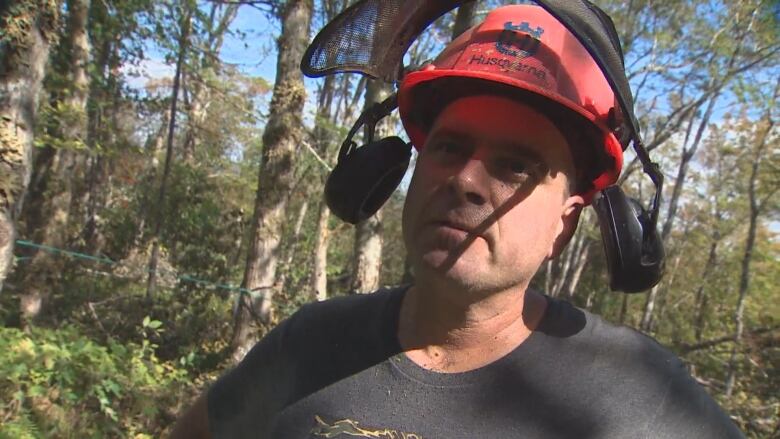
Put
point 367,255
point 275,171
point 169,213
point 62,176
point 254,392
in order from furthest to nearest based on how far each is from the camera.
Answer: point 169,213 < point 62,176 < point 367,255 < point 275,171 < point 254,392

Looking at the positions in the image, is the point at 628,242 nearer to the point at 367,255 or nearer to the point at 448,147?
the point at 448,147

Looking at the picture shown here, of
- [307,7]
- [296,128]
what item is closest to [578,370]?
[296,128]

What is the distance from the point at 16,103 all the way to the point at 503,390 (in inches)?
103

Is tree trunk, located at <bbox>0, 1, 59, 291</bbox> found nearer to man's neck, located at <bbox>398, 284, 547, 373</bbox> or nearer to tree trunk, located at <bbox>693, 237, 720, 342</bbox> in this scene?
man's neck, located at <bbox>398, 284, 547, 373</bbox>

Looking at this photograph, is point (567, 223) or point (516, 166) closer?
point (516, 166)

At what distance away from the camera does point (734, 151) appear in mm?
18812

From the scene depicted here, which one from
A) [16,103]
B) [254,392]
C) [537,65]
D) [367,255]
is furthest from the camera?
[367,255]

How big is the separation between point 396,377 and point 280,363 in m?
0.34

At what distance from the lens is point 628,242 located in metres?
1.25

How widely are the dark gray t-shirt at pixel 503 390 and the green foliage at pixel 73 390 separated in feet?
9.95

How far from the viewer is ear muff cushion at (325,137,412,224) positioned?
1439 millimetres

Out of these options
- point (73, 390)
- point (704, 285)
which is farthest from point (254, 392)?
point (704, 285)

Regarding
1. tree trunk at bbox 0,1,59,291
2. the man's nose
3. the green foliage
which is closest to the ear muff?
the man's nose

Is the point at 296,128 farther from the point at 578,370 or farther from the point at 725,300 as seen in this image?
the point at 725,300
